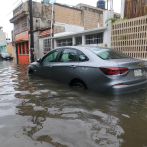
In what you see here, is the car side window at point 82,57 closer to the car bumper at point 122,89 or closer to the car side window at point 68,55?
the car side window at point 68,55

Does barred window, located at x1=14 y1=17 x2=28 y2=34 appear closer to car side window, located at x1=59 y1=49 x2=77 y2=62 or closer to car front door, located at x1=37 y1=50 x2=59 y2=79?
car front door, located at x1=37 y1=50 x2=59 y2=79

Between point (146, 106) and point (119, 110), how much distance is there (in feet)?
2.17

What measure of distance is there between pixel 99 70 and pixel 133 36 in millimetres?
5208

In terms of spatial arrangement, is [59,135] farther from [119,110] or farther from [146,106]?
[146,106]

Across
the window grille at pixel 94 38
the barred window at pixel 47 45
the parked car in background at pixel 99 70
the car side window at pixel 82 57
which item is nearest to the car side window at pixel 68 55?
the parked car in background at pixel 99 70

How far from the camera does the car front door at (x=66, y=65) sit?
3.90 m

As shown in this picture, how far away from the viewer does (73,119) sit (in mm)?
2551

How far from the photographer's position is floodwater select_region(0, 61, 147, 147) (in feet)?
6.43

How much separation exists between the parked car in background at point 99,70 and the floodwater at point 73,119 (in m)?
0.33

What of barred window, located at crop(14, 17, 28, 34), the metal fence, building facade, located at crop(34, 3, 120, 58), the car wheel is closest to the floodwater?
the car wheel

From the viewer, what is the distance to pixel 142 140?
196 cm

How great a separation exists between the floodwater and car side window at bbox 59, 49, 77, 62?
0.87m

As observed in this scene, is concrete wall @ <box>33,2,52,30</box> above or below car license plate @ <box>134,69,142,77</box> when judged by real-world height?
above

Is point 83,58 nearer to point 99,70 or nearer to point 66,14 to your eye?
point 99,70
